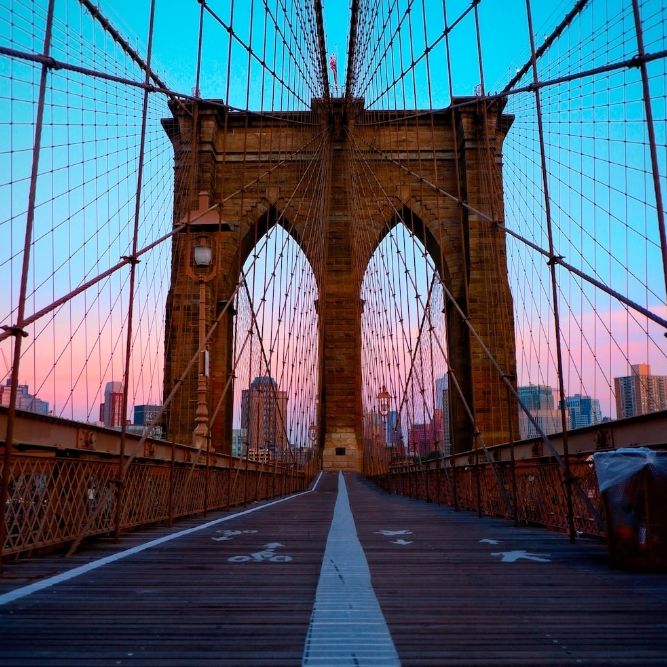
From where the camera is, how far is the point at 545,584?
8.90ft

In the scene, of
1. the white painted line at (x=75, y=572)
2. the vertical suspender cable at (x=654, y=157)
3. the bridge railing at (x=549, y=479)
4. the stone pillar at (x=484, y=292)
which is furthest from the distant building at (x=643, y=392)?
the stone pillar at (x=484, y=292)

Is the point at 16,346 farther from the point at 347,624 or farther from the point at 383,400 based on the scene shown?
the point at 383,400

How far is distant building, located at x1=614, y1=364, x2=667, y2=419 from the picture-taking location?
7.85 metres

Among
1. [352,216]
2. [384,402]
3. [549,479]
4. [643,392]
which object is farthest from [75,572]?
[384,402]

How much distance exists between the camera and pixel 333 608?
219 centimetres

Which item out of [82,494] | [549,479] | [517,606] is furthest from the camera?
[549,479]

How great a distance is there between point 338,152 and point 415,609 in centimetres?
2384

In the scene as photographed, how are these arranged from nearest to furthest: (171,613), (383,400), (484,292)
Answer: (171,613)
(484,292)
(383,400)

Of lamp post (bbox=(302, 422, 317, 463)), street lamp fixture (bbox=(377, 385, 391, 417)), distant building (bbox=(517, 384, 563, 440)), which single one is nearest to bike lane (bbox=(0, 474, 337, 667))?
distant building (bbox=(517, 384, 563, 440))

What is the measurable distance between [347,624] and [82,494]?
2.70 meters

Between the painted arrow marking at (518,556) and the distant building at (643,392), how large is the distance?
14.2 ft

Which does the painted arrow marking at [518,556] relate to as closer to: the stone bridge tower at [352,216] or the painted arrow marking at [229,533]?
the painted arrow marking at [229,533]

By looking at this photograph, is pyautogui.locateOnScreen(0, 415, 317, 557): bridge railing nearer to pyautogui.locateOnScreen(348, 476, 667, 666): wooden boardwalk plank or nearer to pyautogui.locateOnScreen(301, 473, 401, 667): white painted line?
pyautogui.locateOnScreen(301, 473, 401, 667): white painted line

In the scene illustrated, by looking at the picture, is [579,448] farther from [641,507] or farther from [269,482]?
[269,482]
